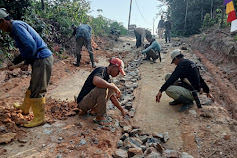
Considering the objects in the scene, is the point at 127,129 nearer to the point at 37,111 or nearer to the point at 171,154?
the point at 171,154

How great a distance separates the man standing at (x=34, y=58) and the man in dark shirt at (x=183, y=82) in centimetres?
202

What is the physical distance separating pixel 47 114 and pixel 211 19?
14.1 m

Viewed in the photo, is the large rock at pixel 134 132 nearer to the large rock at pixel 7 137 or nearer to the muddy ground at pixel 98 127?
the muddy ground at pixel 98 127

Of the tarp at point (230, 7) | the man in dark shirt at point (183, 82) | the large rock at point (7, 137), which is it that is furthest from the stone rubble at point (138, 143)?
the tarp at point (230, 7)

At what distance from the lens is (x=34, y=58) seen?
275 centimetres

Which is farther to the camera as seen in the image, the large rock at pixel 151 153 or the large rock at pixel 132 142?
the large rock at pixel 132 142

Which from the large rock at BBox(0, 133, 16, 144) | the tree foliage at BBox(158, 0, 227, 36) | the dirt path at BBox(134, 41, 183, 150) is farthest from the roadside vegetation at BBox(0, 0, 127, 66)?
the tree foliage at BBox(158, 0, 227, 36)

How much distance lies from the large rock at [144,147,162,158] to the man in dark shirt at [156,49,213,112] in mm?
1204

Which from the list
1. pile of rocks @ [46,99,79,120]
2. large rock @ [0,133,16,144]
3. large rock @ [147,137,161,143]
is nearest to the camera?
large rock @ [0,133,16,144]

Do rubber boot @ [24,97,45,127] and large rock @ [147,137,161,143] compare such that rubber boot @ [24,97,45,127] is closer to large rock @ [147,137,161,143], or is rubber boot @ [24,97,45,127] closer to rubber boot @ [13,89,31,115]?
rubber boot @ [13,89,31,115]

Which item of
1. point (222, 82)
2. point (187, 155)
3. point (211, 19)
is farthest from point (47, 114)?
point (211, 19)

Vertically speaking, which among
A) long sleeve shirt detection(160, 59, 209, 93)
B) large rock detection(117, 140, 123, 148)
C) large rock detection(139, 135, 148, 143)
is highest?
long sleeve shirt detection(160, 59, 209, 93)

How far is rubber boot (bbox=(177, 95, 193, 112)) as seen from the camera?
150 inches

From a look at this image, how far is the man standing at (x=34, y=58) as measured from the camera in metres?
2.52
